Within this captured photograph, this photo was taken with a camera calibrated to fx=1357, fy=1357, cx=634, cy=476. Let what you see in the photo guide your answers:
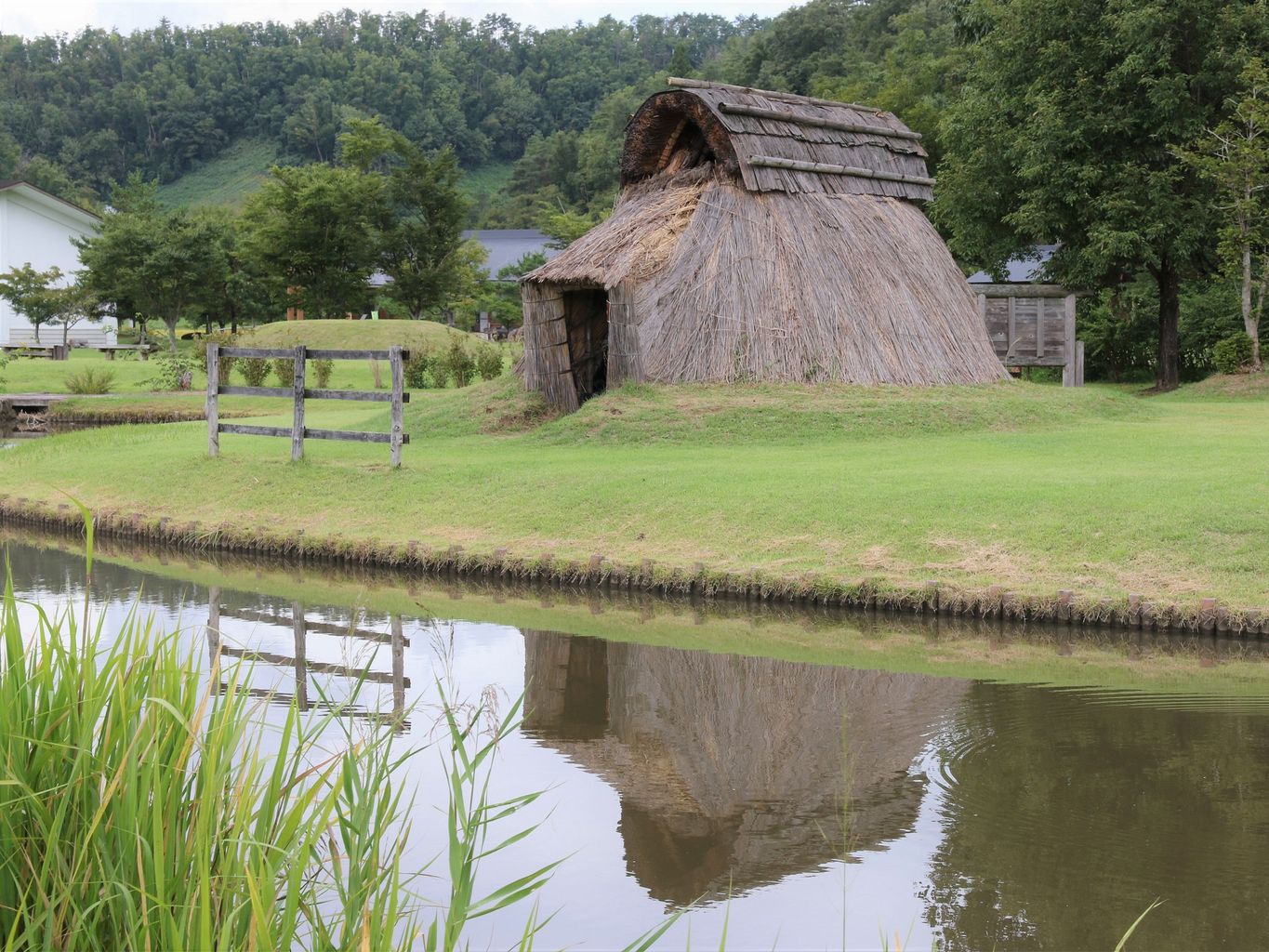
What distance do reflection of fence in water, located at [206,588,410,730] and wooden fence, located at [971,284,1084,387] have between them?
18.3 m

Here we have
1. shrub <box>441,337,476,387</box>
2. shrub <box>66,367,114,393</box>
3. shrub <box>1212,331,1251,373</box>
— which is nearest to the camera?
shrub <box>1212,331,1251,373</box>

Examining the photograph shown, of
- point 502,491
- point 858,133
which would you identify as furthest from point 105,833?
point 858,133

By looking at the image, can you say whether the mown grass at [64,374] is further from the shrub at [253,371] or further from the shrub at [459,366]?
the shrub at [459,366]

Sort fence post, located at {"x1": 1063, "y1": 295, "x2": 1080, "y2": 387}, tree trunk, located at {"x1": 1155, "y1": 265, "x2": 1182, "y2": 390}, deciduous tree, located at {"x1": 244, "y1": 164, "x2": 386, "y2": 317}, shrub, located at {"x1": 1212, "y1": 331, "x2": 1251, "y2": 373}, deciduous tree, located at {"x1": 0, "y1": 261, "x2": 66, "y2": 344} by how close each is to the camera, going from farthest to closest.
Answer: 1. deciduous tree, located at {"x1": 244, "y1": 164, "x2": 386, "y2": 317}
2. deciduous tree, located at {"x1": 0, "y1": 261, "x2": 66, "y2": 344}
3. tree trunk, located at {"x1": 1155, "y1": 265, "x2": 1182, "y2": 390}
4. shrub, located at {"x1": 1212, "y1": 331, "x2": 1251, "y2": 373}
5. fence post, located at {"x1": 1063, "y1": 295, "x2": 1080, "y2": 387}

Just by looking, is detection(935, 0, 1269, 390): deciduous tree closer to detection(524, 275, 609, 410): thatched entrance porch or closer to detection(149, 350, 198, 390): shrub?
detection(524, 275, 609, 410): thatched entrance porch

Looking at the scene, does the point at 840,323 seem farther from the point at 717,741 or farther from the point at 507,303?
the point at 507,303

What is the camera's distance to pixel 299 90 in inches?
3952

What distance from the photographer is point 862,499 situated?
13.3 m

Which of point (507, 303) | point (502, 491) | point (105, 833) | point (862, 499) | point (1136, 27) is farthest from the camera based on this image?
point (507, 303)

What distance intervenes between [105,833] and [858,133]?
22.1 metres

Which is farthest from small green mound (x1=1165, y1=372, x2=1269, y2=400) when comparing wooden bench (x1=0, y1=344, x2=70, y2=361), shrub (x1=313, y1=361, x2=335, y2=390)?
wooden bench (x1=0, y1=344, x2=70, y2=361)

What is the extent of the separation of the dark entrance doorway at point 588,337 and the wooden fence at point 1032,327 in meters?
8.60

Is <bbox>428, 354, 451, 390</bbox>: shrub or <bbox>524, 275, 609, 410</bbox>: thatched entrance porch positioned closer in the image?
<bbox>524, 275, 609, 410</bbox>: thatched entrance porch

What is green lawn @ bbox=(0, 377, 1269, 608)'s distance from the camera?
38.3 feet
